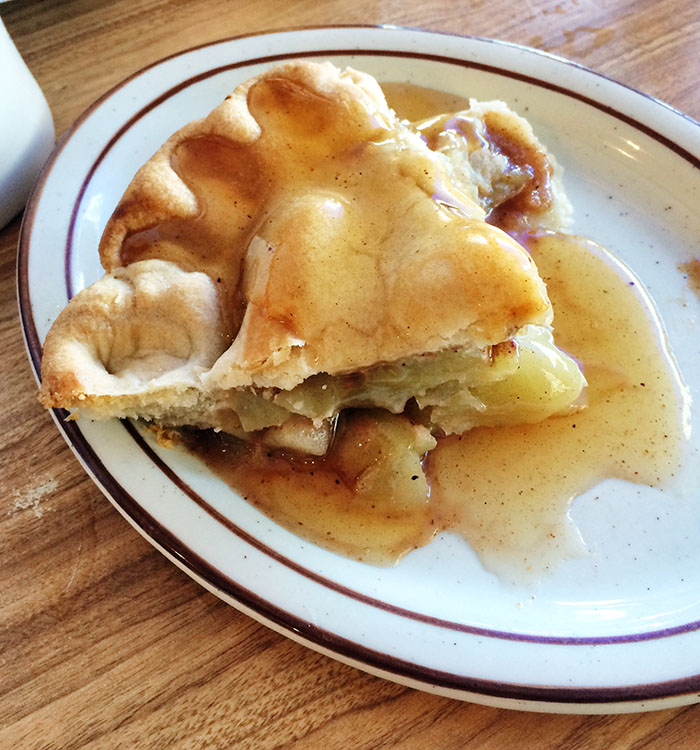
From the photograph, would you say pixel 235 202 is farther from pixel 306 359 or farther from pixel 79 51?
pixel 79 51

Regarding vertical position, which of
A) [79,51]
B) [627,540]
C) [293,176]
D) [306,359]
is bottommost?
[627,540]

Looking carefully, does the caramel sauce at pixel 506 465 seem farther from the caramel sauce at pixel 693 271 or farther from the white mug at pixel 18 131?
the white mug at pixel 18 131

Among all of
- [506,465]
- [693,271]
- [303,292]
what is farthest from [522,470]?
[693,271]

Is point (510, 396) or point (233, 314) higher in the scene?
point (233, 314)

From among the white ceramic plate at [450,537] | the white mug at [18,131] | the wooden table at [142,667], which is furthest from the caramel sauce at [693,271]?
the white mug at [18,131]

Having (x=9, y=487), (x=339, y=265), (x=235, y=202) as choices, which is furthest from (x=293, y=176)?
(x=9, y=487)

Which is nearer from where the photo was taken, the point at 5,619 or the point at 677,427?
the point at 5,619
